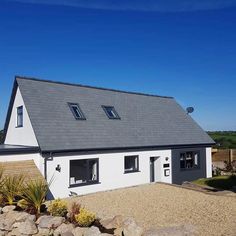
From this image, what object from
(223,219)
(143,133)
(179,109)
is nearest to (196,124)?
(179,109)

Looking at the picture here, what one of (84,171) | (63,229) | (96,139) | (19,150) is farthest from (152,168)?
(63,229)

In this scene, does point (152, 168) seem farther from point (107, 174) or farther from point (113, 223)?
point (113, 223)

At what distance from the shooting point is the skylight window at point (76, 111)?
867 inches

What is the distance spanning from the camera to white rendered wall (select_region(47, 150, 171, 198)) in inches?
746

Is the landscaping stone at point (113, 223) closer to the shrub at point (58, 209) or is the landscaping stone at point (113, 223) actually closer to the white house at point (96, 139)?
the shrub at point (58, 209)

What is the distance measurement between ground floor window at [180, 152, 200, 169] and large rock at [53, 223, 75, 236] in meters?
16.3

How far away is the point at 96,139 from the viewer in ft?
69.8

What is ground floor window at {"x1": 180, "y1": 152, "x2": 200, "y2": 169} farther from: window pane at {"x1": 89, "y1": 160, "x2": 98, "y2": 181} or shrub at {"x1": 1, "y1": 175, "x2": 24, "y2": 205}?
shrub at {"x1": 1, "y1": 175, "x2": 24, "y2": 205}

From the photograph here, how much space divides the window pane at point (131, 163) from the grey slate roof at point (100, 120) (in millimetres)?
1025

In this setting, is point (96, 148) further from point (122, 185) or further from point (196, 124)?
point (196, 124)

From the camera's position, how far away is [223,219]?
12.9 m

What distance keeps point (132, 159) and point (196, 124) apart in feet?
28.7

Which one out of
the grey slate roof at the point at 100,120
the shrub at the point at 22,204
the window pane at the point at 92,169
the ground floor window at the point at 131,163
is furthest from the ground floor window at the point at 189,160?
the shrub at the point at 22,204

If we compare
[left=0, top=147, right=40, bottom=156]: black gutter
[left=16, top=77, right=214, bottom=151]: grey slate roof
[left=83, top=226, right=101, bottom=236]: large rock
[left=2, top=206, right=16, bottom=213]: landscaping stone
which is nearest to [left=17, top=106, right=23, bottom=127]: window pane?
[left=16, top=77, right=214, bottom=151]: grey slate roof
